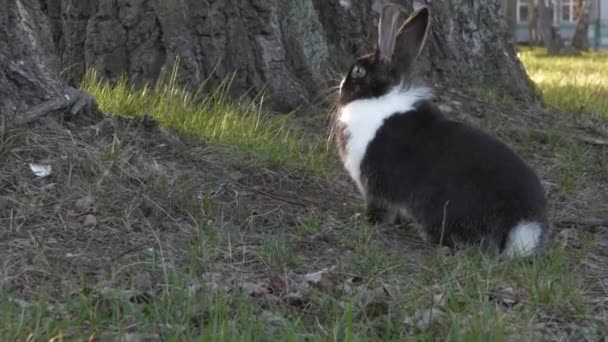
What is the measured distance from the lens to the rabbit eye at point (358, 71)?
5039 mm

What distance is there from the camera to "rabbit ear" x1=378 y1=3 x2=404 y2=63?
482 centimetres

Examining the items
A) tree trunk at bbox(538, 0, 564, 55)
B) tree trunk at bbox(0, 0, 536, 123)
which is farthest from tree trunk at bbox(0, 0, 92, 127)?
tree trunk at bbox(538, 0, 564, 55)

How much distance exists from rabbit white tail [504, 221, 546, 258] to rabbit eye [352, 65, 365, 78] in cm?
122

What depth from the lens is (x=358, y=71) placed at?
5.06m

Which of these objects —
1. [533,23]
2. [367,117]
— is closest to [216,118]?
[367,117]

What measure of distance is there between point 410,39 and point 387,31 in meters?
0.15

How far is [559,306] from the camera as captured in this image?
346 centimetres

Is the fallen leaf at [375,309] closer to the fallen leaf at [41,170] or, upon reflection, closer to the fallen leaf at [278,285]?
the fallen leaf at [278,285]

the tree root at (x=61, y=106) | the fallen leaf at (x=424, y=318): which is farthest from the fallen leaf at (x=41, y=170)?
the fallen leaf at (x=424, y=318)

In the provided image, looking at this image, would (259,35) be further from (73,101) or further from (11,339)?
(11,339)

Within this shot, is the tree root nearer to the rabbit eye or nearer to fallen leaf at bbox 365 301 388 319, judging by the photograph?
the rabbit eye

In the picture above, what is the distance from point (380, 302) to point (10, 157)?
201 centimetres

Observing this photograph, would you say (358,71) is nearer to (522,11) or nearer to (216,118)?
(216,118)

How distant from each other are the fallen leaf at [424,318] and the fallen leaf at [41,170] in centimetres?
201
